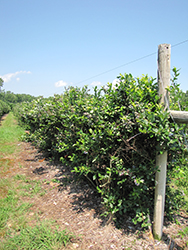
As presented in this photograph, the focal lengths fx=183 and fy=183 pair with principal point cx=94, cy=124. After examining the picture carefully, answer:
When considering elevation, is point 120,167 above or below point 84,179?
above

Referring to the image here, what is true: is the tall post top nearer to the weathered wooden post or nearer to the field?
the weathered wooden post

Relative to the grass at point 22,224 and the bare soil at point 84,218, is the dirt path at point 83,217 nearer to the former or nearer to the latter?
the bare soil at point 84,218

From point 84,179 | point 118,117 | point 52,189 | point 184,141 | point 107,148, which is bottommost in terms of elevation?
point 52,189

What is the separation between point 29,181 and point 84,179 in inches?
59.1

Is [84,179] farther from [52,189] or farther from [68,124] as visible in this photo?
[68,124]

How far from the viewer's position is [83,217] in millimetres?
3070

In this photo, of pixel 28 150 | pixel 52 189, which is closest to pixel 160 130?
pixel 52 189

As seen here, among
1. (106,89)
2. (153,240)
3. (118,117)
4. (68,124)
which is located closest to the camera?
(153,240)

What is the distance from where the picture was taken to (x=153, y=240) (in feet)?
Answer: 8.03

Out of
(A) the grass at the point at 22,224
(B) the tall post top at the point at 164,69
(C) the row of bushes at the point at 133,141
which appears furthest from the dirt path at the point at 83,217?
(B) the tall post top at the point at 164,69

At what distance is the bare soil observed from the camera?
2430 mm

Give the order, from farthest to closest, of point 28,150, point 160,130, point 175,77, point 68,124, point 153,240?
point 28,150 → point 68,124 → point 153,240 → point 175,77 → point 160,130

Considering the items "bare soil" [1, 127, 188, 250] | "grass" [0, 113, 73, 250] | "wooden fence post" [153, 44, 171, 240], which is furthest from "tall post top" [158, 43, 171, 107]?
"grass" [0, 113, 73, 250]

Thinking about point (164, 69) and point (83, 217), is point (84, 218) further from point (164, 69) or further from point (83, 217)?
point (164, 69)
